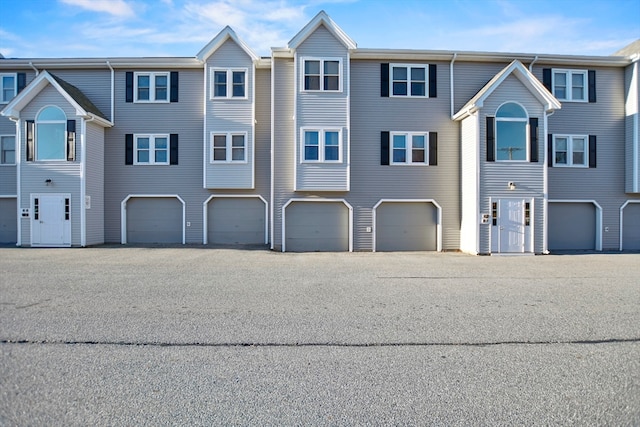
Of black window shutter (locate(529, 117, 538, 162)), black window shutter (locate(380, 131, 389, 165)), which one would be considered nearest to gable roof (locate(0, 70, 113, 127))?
black window shutter (locate(380, 131, 389, 165))

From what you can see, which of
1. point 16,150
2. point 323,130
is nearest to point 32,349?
point 323,130

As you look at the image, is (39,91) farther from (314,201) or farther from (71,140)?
(314,201)

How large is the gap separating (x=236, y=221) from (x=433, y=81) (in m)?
10.5

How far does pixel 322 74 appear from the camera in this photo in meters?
17.0

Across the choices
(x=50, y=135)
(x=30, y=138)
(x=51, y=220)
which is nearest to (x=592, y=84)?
(x=50, y=135)

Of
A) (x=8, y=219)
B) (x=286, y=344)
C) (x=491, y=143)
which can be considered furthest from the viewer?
(x=8, y=219)

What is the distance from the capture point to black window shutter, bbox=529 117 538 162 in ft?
53.9

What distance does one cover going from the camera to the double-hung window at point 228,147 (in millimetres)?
17859

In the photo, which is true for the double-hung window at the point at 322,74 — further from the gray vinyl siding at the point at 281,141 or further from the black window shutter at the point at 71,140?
the black window shutter at the point at 71,140

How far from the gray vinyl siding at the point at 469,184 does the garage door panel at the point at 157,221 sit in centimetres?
1235

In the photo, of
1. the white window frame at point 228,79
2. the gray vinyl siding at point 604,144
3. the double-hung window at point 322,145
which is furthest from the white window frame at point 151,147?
the gray vinyl siding at point 604,144

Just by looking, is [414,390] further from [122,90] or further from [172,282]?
[122,90]

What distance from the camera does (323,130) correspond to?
1686cm

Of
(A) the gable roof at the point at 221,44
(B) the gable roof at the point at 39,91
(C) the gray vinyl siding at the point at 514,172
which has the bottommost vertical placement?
(C) the gray vinyl siding at the point at 514,172
